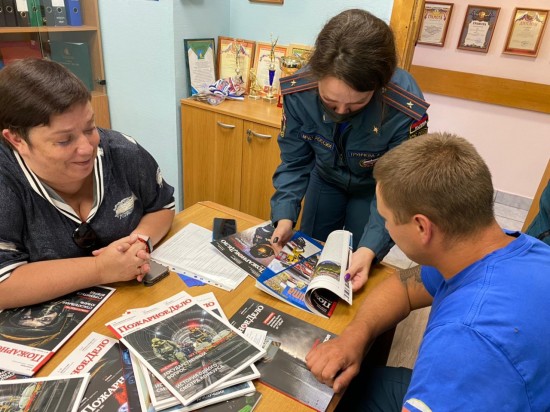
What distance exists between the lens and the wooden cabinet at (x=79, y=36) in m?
2.68

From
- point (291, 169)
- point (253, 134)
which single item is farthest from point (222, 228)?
point (253, 134)

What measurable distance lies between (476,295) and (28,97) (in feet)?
3.45

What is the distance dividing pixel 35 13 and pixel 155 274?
232cm

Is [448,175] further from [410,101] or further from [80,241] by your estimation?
[80,241]

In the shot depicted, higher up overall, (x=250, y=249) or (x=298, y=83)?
(x=298, y=83)

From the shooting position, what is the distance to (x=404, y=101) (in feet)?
4.40

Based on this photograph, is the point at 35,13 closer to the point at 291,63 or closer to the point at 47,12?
the point at 47,12

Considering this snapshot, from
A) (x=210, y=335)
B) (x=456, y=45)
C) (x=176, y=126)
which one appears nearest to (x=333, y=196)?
(x=210, y=335)

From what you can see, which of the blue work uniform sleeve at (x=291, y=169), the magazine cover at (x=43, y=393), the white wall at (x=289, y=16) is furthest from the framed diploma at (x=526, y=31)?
the magazine cover at (x=43, y=393)

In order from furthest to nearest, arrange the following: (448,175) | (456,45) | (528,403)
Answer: (456,45), (448,175), (528,403)

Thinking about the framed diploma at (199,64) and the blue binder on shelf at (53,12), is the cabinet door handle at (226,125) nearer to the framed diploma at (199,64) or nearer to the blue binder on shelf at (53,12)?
the framed diploma at (199,64)

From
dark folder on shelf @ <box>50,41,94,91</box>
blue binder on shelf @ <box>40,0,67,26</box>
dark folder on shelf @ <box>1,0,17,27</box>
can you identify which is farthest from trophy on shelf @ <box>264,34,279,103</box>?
dark folder on shelf @ <box>1,0,17,27</box>

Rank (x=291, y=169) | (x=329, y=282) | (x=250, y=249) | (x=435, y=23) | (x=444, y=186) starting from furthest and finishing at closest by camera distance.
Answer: (x=435, y=23)
(x=291, y=169)
(x=250, y=249)
(x=329, y=282)
(x=444, y=186)

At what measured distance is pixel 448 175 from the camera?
2.59 ft
